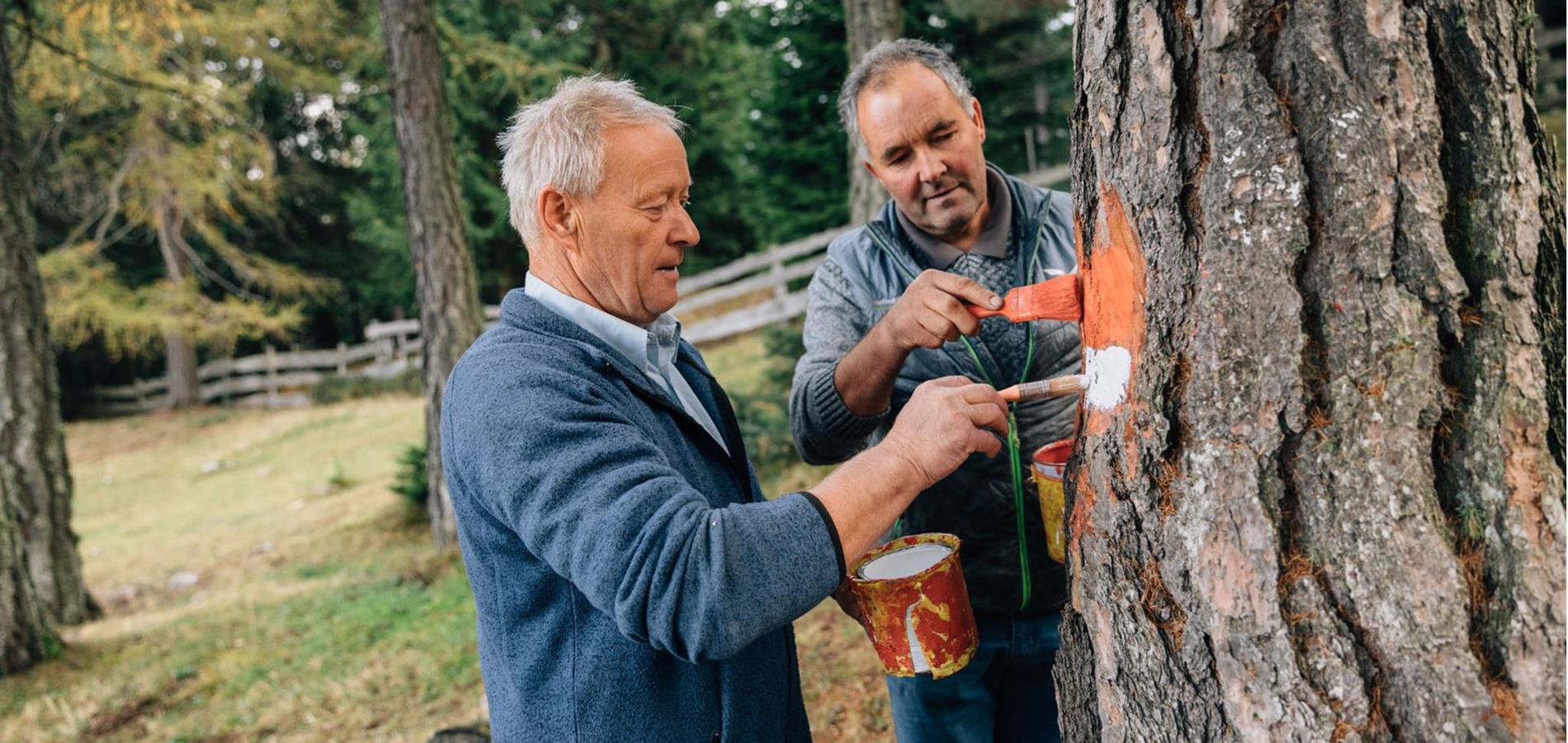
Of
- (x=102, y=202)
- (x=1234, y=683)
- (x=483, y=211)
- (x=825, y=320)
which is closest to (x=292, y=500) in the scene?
(x=483, y=211)

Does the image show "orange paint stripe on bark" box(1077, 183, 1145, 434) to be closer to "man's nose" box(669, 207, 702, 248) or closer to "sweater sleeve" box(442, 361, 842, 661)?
"sweater sleeve" box(442, 361, 842, 661)

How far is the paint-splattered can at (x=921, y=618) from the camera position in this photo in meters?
1.65

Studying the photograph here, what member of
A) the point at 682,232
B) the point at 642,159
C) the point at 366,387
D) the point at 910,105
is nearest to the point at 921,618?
the point at 682,232

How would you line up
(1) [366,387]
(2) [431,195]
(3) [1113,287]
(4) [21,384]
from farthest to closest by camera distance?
1. (1) [366,387]
2. (2) [431,195]
3. (4) [21,384]
4. (3) [1113,287]

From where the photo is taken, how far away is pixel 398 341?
19.4 m

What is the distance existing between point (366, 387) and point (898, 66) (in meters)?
17.6

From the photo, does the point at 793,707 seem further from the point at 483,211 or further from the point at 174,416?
the point at 174,416

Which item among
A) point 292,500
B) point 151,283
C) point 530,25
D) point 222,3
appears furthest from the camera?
point 151,283

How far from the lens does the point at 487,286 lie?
17781 millimetres

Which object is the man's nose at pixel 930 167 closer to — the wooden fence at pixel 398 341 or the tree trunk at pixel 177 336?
the wooden fence at pixel 398 341

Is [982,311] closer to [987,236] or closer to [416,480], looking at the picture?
[987,236]

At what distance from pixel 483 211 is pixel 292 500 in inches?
284

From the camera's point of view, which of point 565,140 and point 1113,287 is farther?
point 565,140

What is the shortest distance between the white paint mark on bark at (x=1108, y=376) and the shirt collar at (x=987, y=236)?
749 mm
